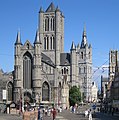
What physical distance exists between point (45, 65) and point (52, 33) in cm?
1840

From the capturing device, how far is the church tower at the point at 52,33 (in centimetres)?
14038

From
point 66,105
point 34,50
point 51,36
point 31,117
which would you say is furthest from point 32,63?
point 31,117

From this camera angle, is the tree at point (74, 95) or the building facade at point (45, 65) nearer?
the building facade at point (45, 65)

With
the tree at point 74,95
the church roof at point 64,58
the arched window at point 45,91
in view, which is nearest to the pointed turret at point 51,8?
the church roof at point 64,58

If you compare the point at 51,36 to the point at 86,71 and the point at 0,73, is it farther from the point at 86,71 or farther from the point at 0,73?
the point at 86,71

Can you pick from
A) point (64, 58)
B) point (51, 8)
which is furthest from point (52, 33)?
point (51, 8)

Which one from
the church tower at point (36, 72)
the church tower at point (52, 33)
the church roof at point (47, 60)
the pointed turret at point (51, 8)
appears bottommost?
the church tower at point (36, 72)

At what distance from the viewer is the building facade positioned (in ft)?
363

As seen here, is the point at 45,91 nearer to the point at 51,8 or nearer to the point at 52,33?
the point at 52,33

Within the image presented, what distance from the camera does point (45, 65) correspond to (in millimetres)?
127938

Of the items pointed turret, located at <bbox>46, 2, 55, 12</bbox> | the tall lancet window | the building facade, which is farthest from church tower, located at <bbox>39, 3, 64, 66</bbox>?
the tall lancet window

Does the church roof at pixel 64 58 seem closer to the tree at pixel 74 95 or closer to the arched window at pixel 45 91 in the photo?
the tree at pixel 74 95

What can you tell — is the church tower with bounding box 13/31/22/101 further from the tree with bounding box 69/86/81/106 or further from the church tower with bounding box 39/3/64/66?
the tree with bounding box 69/86/81/106

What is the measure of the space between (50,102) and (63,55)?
1414 inches
